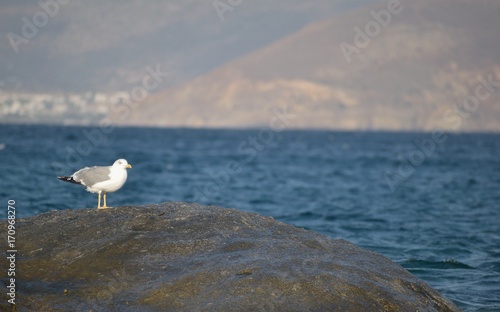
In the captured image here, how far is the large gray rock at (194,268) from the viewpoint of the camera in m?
8.00

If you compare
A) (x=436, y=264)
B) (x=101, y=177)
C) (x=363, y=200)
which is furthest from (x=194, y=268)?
(x=363, y=200)

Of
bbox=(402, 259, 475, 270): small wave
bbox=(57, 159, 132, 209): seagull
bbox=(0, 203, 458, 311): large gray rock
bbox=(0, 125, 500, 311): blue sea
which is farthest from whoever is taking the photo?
bbox=(0, 125, 500, 311): blue sea

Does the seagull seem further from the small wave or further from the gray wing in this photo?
the small wave

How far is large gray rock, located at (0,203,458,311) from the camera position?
8000mm

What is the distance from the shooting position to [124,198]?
30.6 meters

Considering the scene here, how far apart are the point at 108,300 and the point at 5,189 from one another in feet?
76.5

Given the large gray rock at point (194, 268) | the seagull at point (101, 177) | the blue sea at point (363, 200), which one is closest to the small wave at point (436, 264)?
the blue sea at point (363, 200)

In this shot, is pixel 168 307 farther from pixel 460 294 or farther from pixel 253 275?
pixel 460 294

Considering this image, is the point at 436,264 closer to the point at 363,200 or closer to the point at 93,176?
the point at 93,176

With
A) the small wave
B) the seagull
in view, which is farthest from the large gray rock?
the small wave

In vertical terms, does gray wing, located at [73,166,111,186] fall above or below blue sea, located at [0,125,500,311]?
above

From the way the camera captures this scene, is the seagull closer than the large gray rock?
No

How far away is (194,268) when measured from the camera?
338 inches

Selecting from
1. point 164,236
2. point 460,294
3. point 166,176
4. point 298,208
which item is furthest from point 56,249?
point 166,176
